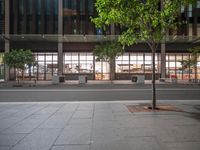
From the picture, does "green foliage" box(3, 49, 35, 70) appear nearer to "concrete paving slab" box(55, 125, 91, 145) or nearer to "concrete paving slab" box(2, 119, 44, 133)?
"concrete paving slab" box(2, 119, 44, 133)

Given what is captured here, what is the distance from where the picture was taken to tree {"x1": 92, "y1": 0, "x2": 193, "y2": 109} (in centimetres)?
1271

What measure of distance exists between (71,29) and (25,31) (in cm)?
687

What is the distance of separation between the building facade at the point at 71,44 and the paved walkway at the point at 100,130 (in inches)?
1316

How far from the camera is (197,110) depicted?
12.4m

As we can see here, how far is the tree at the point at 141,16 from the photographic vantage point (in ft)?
41.7

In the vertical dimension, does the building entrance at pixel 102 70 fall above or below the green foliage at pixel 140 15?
below

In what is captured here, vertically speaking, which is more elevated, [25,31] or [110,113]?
[25,31]

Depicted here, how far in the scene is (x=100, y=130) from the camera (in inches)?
335

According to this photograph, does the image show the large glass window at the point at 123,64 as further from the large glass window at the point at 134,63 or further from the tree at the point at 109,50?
the tree at the point at 109,50

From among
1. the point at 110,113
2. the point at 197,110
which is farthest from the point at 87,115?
the point at 197,110

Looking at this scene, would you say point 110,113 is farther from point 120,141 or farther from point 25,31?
point 25,31

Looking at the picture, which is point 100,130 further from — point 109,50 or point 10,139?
point 109,50

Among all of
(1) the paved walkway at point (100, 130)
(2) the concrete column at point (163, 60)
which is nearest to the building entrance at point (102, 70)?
(2) the concrete column at point (163, 60)

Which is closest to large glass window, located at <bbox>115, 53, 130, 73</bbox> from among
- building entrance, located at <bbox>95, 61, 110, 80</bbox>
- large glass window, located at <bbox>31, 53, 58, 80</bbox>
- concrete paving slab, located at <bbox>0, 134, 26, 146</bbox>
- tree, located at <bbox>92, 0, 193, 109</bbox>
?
building entrance, located at <bbox>95, 61, 110, 80</bbox>
